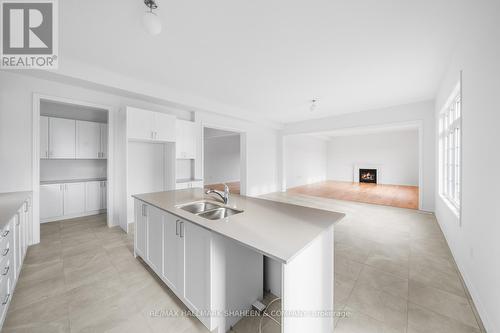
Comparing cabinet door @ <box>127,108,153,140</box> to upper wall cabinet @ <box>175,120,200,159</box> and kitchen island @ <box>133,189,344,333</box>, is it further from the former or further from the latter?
kitchen island @ <box>133,189,344,333</box>

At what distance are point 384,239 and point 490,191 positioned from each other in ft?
6.25

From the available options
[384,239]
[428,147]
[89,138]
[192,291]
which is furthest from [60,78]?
[428,147]

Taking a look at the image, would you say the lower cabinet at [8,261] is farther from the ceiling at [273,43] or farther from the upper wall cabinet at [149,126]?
the ceiling at [273,43]

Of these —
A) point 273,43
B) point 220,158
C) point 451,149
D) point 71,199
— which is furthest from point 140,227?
point 220,158

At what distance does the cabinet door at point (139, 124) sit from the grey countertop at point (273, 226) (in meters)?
1.98

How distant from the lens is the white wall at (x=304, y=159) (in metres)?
8.39

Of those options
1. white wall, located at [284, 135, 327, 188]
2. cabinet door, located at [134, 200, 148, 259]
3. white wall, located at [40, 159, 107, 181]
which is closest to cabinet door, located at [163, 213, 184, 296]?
cabinet door, located at [134, 200, 148, 259]

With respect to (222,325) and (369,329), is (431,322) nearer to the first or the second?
(369,329)

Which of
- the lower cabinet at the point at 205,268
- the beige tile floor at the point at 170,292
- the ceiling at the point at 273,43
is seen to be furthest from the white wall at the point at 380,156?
the lower cabinet at the point at 205,268

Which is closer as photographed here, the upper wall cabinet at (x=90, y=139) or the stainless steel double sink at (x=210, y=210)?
the stainless steel double sink at (x=210, y=210)

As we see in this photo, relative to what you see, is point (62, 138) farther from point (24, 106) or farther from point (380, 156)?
point (380, 156)

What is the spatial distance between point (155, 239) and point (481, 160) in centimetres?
315

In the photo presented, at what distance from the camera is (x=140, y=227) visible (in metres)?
2.34

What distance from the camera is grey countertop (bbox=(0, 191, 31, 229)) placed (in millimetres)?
1619
